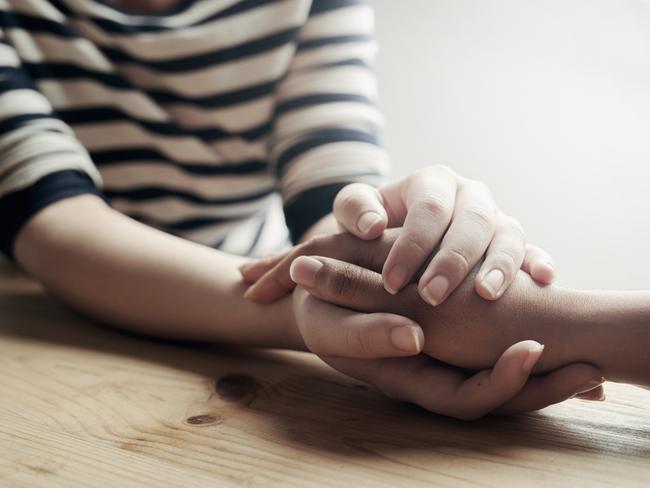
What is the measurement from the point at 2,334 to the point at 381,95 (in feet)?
2.34

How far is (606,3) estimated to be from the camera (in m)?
0.89

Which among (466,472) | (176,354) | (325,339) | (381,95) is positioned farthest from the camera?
(381,95)

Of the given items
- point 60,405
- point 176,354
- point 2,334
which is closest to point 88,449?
point 60,405

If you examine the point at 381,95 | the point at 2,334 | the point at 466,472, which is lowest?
the point at 2,334

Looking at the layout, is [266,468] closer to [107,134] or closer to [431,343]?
[431,343]

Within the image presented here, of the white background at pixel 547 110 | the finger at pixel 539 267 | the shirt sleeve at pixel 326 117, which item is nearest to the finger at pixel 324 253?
the finger at pixel 539 267

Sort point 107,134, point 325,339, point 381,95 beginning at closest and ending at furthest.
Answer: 1. point 325,339
2. point 107,134
3. point 381,95

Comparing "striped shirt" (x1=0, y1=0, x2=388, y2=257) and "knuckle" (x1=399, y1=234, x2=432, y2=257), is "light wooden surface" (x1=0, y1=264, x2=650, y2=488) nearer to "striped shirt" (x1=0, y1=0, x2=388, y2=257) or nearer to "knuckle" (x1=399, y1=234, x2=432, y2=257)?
"knuckle" (x1=399, y1=234, x2=432, y2=257)

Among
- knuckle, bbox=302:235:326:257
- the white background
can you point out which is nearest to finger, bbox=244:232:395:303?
knuckle, bbox=302:235:326:257

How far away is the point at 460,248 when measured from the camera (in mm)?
461

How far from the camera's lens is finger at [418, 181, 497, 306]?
1.47 feet

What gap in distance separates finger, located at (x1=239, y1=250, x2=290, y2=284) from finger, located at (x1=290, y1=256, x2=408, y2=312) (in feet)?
0.35

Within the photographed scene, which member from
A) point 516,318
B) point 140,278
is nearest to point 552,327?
point 516,318

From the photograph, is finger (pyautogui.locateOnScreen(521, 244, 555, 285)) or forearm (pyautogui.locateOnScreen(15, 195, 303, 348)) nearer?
finger (pyautogui.locateOnScreen(521, 244, 555, 285))
